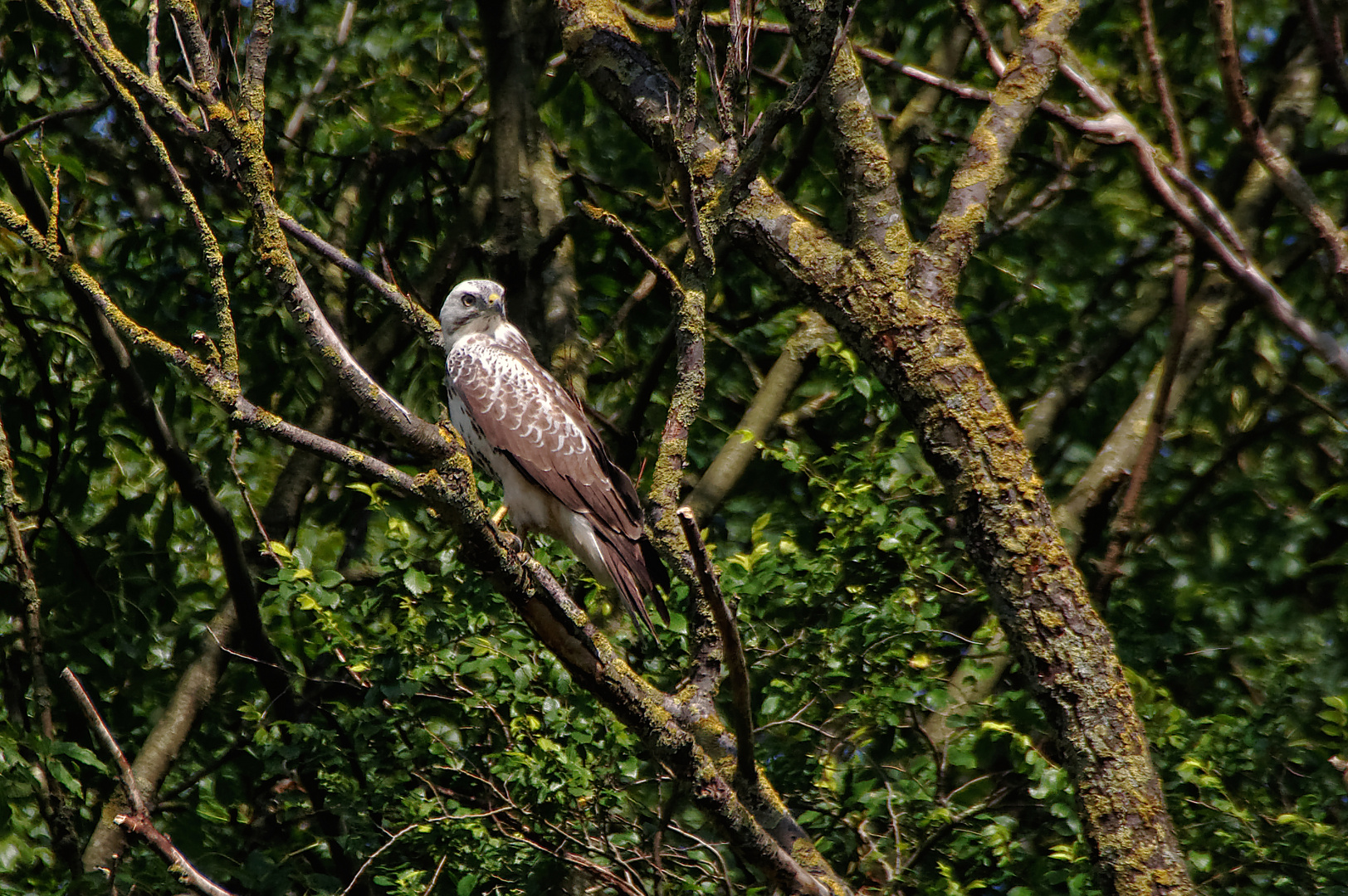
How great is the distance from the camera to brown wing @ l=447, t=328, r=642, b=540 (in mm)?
4777

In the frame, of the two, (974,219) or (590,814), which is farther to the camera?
(590,814)

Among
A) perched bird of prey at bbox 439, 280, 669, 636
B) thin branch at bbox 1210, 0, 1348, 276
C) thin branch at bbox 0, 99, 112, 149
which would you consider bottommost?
perched bird of prey at bbox 439, 280, 669, 636

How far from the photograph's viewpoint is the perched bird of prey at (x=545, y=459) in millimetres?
4715

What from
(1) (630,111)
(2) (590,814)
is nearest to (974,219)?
(1) (630,111)

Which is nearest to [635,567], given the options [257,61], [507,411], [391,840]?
[507,411]

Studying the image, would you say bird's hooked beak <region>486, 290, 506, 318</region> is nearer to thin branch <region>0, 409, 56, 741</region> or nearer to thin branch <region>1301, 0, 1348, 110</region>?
thin branch <region>0, 409, 56, 741</region>

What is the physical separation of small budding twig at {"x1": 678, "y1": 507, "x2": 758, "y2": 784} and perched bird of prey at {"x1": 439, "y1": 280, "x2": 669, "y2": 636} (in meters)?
1.87

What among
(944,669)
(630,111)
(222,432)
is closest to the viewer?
(630,111)

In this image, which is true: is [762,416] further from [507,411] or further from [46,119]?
[46,119]

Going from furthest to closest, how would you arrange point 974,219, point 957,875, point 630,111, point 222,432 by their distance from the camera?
point 222,432 < point 957,875 < point 630,111 < point 974,219

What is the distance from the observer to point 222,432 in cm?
643

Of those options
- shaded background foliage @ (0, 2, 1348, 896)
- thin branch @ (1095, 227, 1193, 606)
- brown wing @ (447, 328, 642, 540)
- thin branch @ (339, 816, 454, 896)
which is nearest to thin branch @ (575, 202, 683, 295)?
shaded background foliage @ (0, 2, 1348, 896)

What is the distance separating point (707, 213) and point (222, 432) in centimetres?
421

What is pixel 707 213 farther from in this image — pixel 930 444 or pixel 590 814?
pixel 590 814
